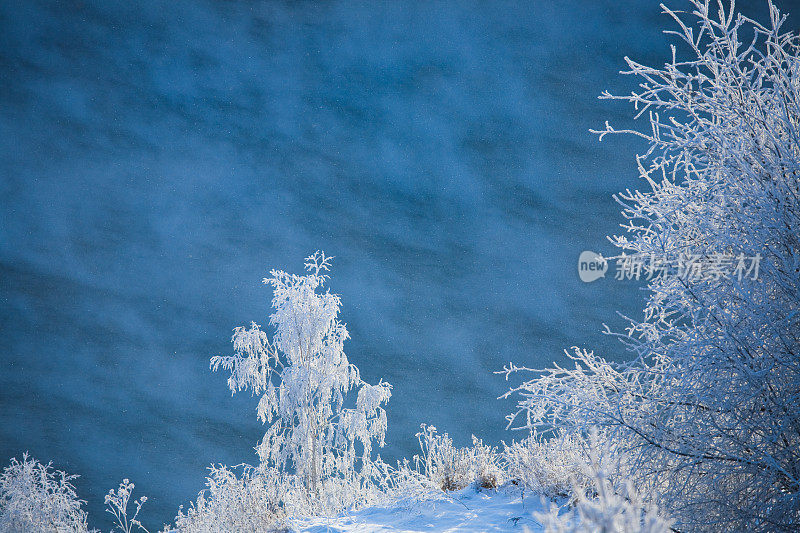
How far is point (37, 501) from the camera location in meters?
13.0

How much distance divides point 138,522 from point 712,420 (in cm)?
1165

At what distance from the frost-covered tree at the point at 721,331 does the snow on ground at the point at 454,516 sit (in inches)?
63.9

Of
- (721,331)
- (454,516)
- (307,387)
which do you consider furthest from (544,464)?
(307,387)

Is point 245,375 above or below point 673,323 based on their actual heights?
above

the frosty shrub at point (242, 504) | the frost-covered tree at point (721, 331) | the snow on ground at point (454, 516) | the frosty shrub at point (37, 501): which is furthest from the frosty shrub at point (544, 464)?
the frosty shrub at point (37, 501)

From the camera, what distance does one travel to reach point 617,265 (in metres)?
4.85

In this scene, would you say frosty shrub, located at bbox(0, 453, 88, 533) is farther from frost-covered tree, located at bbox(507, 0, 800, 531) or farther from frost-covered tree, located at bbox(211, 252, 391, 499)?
frost-covered tree, located at bbox(507, 0, 800, 531)

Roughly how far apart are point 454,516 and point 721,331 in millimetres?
3540

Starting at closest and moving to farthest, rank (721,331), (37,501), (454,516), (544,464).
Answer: (721,331) < (454,516) < (544,464) < (37,501)

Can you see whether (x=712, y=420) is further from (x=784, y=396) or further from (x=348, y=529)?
(x=348, y=529)

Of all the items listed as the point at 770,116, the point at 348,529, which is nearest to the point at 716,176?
the point at 770,116

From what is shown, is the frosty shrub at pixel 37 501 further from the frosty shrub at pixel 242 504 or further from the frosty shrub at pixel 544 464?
the frosty shrub at pixel 544 464

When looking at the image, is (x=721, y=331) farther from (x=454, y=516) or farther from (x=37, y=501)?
(x=37, y=501)

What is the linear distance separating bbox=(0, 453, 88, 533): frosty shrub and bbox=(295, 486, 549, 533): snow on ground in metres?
9.50
